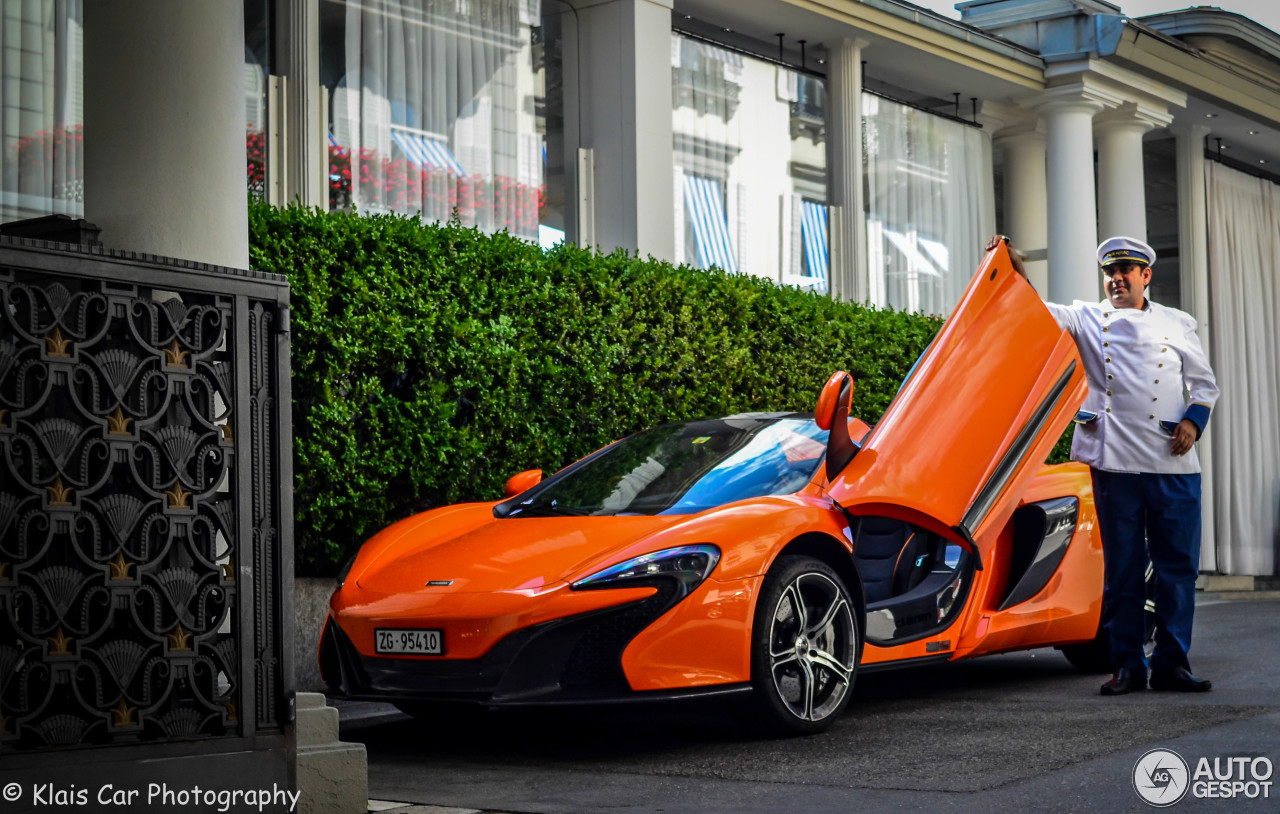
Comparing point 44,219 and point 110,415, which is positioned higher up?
point 44,219

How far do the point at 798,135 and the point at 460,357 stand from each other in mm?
7430

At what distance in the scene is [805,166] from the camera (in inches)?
595

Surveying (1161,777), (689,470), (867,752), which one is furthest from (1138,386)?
(1161,777)

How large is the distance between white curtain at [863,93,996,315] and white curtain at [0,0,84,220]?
29.0ft

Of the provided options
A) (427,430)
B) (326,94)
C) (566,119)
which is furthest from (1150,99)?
(427,430)

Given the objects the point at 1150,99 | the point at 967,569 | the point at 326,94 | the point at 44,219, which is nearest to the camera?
the point at 44,219

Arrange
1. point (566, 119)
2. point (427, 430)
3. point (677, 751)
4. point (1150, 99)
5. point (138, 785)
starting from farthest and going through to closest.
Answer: point (1150, 99) → point (566, 119) → point (427, 430) → point (677, 751) → point (138, 785)

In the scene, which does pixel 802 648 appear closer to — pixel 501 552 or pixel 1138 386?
pixel 501 552

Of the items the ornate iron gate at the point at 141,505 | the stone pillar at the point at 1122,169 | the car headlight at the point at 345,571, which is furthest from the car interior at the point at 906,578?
the stone pillar at the point at 1122,169

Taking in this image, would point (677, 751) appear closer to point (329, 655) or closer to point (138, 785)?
point (329, 655)

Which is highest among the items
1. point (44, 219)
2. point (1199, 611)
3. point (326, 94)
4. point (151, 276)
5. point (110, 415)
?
point (326, 94)

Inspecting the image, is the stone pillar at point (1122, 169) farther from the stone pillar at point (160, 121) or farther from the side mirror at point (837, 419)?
the stone pillar at point (160, 121)

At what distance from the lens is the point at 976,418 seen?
636 centimetres

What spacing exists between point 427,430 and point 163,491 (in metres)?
4.37
